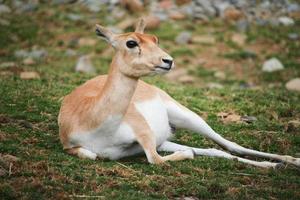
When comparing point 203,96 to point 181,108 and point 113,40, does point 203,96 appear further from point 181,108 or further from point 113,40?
point 113,40

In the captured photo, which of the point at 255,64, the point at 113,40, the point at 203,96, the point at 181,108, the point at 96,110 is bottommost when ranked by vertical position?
→ the point at 255,64

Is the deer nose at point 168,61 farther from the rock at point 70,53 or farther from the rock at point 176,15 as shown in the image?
the rock at point 176,15

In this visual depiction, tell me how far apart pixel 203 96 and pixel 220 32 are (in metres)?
6.53

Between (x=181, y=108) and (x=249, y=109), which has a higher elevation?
(x=181, y=108)

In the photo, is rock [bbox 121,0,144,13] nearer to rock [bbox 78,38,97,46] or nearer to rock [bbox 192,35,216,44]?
rock [bbox 78,38,97,46]

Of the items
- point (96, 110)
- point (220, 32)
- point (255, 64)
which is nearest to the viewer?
point (96, 110)

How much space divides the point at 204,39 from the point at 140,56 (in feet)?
32.8

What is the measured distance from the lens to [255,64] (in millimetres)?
15047

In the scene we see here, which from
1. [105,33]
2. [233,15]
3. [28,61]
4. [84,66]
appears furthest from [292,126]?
[233,15]

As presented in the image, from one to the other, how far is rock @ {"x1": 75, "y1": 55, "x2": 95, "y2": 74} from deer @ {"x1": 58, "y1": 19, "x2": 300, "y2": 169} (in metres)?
6.05

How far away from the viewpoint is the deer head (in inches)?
260

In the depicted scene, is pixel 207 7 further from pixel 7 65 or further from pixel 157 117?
pixel 157 117

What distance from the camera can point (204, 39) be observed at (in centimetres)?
1653

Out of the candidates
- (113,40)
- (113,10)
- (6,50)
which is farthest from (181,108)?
(113,10)
